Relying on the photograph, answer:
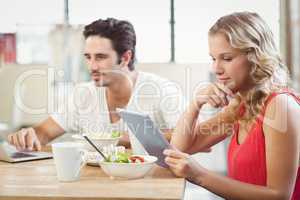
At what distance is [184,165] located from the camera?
119cm

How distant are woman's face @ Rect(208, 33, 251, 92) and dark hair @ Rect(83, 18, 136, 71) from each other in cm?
131

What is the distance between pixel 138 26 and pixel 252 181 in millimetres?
3819

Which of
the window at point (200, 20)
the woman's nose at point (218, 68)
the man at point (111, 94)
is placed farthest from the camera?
the window at point (200, 20)

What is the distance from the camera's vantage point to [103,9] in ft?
17.0

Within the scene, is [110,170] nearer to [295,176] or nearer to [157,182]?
[157,182]

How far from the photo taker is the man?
2285 millimetres

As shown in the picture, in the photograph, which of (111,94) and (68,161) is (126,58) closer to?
(111,94)

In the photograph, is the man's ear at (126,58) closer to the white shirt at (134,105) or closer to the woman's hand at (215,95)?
the white shirt at (134,105)

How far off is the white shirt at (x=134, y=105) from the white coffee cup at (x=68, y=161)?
103cm

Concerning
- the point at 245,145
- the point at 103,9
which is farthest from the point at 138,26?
the point at 245,145

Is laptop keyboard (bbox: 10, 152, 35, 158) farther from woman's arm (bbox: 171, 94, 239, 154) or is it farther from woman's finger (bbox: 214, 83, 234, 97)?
woman's finger (bbox: 214, 83, 234, 97)

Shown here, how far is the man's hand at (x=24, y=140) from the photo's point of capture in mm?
1687

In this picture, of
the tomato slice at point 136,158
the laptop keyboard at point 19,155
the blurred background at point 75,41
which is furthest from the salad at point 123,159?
the blurred background at point 75,41

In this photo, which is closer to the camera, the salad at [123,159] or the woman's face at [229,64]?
the salad at [123,159]
